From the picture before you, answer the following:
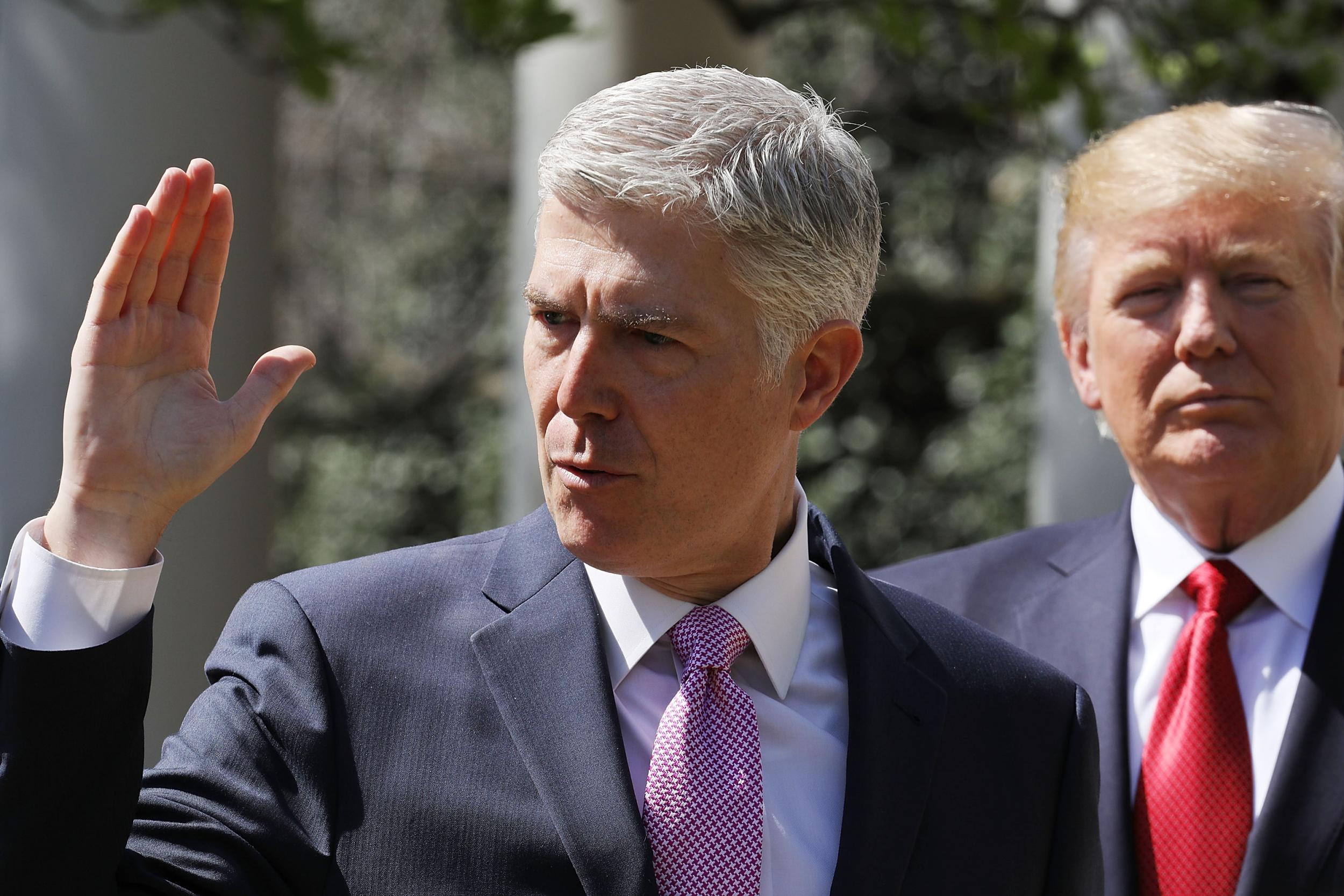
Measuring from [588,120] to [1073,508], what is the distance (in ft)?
11.9

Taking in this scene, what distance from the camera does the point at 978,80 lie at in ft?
31.2

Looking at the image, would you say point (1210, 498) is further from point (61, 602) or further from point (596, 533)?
point (61, 602)

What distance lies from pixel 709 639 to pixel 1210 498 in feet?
3.86

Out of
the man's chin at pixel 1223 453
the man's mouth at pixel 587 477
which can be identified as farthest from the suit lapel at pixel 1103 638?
the man's mouth at pixel 587 477

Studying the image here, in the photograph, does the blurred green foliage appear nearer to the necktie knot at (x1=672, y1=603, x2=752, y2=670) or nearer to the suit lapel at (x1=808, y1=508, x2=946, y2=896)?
the suit lapel at (x1=808, y1=508, x2=946, y2=896)

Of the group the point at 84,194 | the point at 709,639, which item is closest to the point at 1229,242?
the point at 709,639

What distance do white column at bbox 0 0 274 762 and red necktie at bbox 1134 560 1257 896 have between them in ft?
8.65

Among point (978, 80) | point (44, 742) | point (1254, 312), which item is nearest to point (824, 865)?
point (44, 742)

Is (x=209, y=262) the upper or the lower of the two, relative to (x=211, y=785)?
upper

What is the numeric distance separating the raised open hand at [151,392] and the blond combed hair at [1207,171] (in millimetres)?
1714

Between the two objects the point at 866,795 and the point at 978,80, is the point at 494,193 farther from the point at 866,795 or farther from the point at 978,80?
the point at 866,795

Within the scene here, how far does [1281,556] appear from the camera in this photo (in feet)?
8.99

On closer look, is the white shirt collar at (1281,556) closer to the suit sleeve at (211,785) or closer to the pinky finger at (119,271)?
the suit sleeve at (211,785)

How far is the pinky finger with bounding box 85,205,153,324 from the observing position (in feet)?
5.40
